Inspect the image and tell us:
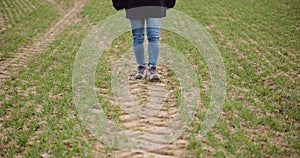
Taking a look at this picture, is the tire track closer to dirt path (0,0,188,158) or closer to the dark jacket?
dirt path (0,0,188,158)

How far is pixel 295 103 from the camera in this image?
145 inches

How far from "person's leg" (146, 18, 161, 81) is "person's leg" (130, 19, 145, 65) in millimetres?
110

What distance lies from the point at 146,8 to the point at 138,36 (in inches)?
17.5

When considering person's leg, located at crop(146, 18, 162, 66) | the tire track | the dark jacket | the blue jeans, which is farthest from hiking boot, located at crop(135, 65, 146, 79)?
the tire track

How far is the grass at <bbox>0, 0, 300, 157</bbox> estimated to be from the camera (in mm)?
2848

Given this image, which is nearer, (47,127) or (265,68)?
(47,127)

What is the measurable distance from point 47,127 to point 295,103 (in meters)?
3.16

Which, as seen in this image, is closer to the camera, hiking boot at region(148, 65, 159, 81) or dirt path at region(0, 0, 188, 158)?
dirt path at region(0, 0, 188, 158)

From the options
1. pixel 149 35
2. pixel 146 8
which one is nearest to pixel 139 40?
pixel 149 35

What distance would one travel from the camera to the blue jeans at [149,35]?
3.89m

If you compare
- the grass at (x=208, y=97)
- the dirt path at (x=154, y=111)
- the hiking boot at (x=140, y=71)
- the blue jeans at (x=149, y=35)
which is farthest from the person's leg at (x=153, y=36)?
the grass at (x=208, y=97)

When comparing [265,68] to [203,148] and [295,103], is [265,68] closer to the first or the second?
[295,103]

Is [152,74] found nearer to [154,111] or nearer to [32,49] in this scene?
[154,111]

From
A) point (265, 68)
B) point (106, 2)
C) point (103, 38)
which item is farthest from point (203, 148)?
point (106, 2)
